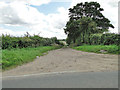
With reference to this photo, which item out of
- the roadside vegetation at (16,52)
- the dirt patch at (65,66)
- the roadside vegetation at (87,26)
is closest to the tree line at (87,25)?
the roadside vegetation at (87,26)

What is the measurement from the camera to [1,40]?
38.0 ft

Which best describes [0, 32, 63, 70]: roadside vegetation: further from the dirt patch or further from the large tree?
the large tree

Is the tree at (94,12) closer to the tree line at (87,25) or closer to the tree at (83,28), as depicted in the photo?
the tree line at (87,25)

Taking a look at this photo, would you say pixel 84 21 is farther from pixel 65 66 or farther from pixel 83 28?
pixel 65 66

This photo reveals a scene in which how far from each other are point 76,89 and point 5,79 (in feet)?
10.2

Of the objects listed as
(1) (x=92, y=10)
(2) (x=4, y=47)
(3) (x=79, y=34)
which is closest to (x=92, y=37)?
(3) (x=79, y=34)

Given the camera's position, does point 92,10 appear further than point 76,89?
Yes

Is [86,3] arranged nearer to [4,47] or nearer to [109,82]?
[4,47]

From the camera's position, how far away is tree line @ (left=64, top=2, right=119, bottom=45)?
25812 millimetres

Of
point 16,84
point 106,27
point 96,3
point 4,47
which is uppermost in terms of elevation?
point 96,3

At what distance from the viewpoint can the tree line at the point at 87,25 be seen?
84.7 feet

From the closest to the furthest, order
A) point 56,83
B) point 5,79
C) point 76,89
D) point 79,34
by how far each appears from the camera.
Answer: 1. point 76,89
2. point 56,83
3. point 5,79
4. point 79,34

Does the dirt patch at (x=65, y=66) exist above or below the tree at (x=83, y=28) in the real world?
below

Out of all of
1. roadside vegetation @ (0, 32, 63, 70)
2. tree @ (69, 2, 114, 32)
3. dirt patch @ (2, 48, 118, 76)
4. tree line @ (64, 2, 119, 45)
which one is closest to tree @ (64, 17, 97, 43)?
tree line @ (64, 2, 119, 45)
